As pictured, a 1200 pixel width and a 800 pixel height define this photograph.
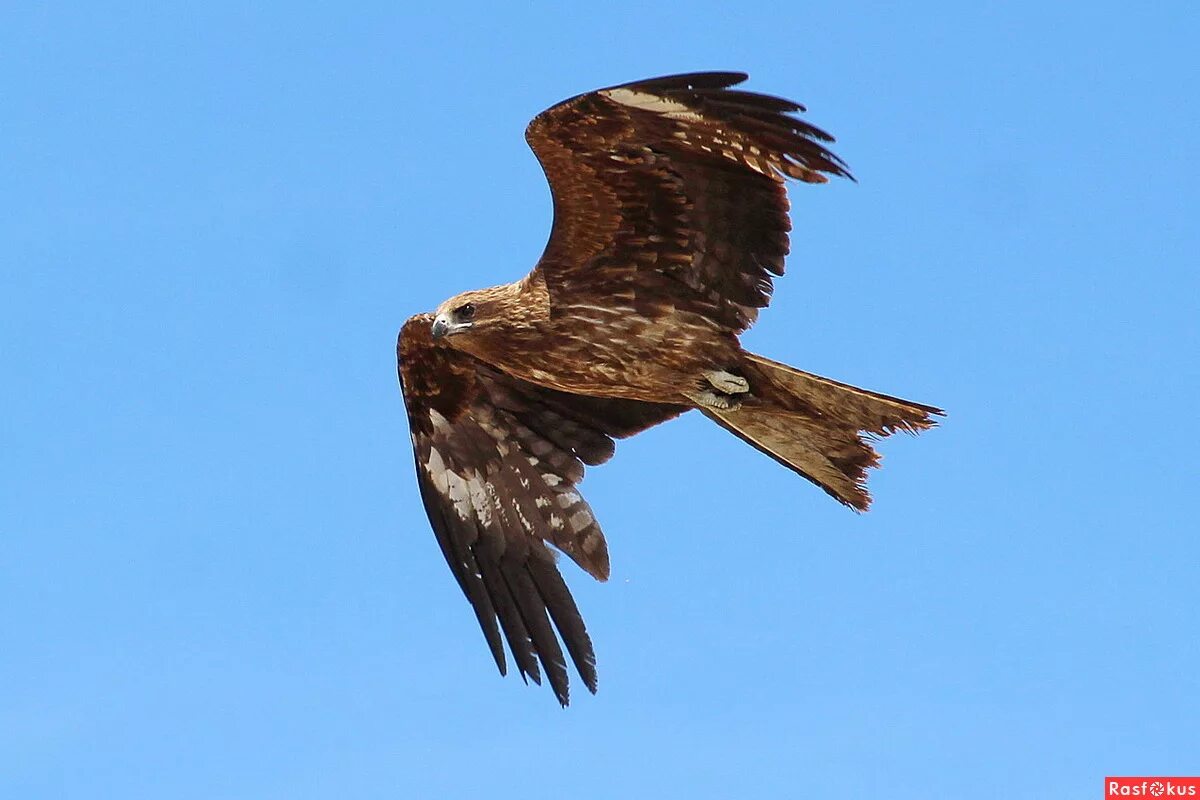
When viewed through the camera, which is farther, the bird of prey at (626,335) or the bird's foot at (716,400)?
the bird's foot at (716,400)

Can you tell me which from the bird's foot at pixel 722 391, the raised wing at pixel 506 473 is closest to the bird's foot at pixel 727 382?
the bird's foot at pixel 722 391

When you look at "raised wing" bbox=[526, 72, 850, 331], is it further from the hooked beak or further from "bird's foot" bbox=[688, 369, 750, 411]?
the hooked beak

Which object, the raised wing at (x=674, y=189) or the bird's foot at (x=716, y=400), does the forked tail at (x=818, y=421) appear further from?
the raised wing at (x=674, y=189)

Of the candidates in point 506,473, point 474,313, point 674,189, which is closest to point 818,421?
Answer: point 674,189

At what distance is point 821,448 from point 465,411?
261 cm

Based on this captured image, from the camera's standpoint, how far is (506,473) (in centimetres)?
1318

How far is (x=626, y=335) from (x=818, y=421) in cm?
120

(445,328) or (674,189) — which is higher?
(674,189)

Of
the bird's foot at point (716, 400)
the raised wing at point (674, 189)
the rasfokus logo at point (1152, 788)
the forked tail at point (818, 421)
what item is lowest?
the rasfokus logo at point (1152, 788)

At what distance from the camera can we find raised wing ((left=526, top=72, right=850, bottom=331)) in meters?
10.7

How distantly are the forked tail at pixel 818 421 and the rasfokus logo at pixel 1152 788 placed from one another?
2.06m

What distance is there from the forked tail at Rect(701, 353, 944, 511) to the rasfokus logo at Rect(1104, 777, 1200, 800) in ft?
6.76

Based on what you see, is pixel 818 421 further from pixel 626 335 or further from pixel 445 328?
pixel 445 328

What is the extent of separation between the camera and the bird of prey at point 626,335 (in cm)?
1097
